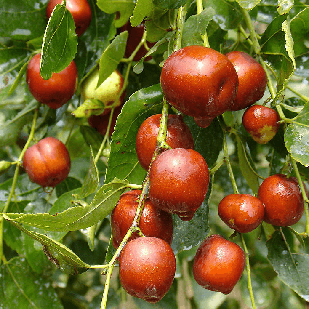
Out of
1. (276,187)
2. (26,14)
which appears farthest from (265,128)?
(26,14)

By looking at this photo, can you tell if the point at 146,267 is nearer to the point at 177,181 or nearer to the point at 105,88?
the point at 177,181

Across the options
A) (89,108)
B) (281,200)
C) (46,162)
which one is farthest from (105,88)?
(281,200)

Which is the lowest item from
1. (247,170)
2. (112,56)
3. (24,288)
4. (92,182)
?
(24,288)

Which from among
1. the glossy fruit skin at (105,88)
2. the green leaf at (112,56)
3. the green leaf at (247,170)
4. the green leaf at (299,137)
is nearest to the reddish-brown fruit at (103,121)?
the glossy fruit skin at (105,88)

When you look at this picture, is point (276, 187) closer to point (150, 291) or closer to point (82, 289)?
point (150, 291)

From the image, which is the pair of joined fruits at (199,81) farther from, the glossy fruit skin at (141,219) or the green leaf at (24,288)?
the green leaf at (24,288)
